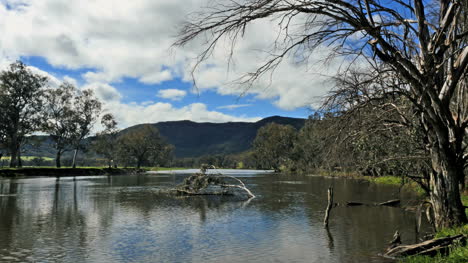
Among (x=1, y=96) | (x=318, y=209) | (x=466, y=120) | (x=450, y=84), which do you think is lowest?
(x=318, y=209)

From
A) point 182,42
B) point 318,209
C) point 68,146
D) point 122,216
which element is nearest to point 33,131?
point 68,146

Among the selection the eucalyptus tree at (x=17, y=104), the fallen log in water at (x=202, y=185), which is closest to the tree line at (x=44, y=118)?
the eucalyptus tree at (x=17, y=104)

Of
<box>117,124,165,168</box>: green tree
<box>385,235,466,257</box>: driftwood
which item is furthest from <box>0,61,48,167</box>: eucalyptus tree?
<box>385,235,466,257</box>: driftwood

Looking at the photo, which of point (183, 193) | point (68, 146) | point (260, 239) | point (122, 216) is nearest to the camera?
point (260, 239)

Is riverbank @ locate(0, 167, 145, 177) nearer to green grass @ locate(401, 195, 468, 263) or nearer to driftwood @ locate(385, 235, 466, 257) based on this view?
driftwood @ locate(385, 235, 466, 257)

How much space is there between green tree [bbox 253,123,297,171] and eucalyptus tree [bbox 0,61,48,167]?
86137mm

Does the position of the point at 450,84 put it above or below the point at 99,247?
above

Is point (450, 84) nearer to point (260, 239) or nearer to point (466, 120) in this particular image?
point (466, 120)

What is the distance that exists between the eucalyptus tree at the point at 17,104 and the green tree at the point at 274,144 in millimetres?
86137

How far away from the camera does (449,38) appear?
10750mm

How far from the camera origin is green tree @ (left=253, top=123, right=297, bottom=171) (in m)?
150

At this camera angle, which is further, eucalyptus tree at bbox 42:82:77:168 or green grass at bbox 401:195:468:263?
eucalyptus tree at bbox 42:82:77:168

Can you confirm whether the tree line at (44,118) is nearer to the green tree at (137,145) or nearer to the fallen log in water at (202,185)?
the green tree at (137,145)

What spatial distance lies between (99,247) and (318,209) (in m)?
16.5
